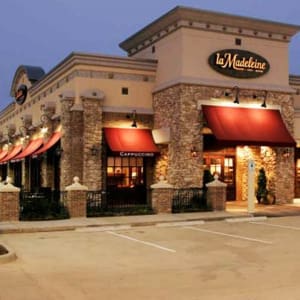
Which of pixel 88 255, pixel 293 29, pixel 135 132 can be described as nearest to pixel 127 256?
pixel 88 255

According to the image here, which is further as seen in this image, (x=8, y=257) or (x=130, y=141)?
(x=130, y=141)

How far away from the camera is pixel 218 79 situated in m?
24.1

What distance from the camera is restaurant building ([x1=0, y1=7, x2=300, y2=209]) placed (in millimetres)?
23266

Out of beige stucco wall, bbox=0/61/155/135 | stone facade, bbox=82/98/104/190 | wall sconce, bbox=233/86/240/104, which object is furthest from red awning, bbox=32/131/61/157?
wall sconce, bbox=233/86/240/104

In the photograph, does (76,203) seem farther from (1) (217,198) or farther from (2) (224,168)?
(2) (224,168)

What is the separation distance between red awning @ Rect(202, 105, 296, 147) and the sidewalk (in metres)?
2.93

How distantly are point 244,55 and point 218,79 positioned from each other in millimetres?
1848

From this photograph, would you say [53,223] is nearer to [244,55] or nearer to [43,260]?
[43,260]

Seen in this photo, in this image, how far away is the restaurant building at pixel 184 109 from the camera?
2327 cm

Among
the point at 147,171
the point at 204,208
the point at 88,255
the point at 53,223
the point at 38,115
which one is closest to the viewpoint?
the point at 88,255

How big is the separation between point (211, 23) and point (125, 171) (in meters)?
7.93

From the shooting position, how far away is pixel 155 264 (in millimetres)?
10984

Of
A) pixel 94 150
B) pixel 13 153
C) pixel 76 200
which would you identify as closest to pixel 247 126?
pixel 94 150

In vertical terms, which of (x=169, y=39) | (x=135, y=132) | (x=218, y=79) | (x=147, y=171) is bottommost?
(x=147, y=171)
